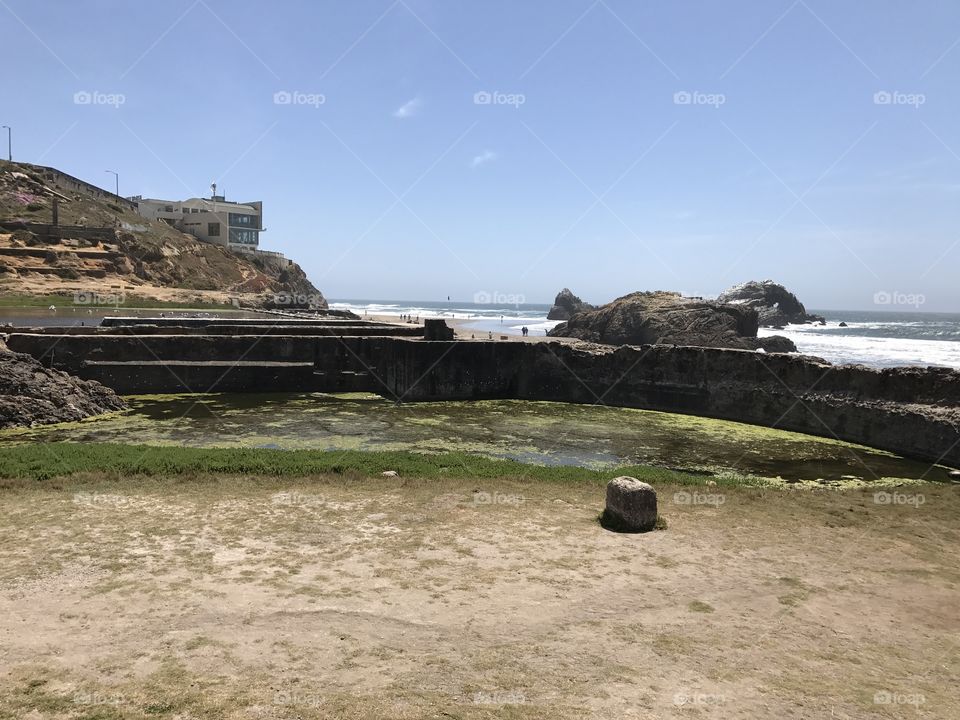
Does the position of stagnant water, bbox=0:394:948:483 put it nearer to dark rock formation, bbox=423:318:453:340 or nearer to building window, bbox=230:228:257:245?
dark rock formation, bbox=423:318:453:340

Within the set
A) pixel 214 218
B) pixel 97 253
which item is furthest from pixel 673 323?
pixel 214 218

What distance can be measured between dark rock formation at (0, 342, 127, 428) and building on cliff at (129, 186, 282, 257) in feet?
243

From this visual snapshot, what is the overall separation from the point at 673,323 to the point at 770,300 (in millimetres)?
53313

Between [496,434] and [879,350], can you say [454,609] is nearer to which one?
Result: [496,434]

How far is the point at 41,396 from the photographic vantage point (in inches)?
715

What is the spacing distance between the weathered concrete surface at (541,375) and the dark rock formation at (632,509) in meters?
12.2

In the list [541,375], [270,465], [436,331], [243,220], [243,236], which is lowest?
[270,465]

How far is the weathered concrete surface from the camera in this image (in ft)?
63.1

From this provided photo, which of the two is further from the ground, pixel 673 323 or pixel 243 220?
pixel 243 220

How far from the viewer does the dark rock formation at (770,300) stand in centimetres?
9900

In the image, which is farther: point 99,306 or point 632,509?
point 99,306


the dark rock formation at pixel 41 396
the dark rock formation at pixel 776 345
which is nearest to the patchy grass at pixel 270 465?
the dark rock formation at pixel 41 396

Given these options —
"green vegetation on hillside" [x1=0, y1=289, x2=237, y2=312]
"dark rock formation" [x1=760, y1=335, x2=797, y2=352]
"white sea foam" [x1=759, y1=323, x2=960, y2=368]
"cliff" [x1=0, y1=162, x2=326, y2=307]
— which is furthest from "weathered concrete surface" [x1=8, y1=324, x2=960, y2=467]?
"dark rock formation" [x1=760, y1=335, x2=797, y2=352]

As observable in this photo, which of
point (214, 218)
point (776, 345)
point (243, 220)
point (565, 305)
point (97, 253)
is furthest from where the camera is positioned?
point (565, 305)
